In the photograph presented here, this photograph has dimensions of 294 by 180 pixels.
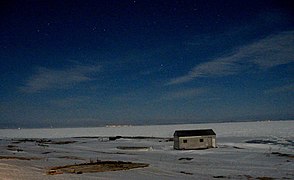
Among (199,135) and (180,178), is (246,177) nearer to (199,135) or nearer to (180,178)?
(180,178)

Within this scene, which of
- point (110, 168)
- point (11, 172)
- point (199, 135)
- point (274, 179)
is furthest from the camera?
point (199, 135)

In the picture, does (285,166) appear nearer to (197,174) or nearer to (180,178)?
(197,174)

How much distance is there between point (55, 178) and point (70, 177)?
42.5 inches

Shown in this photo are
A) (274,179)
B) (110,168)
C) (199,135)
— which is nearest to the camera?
(274,179)

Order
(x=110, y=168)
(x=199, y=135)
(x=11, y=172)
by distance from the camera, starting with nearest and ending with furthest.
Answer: (x=11, y=172)
(x=110, y=168)
(x=199, y=135)

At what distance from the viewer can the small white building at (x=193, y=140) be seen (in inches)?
1992

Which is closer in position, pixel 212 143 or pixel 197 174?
pixel 197 174

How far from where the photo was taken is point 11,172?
Result: 79.8ft

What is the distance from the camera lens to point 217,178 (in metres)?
22.0

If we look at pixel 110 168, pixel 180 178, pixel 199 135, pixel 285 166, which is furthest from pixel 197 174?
pixel 199 135

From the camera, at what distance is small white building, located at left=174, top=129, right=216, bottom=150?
5059 cm

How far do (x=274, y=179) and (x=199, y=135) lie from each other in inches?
1166

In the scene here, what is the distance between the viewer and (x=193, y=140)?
51.0 m

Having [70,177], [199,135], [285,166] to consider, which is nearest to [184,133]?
[199,135]
